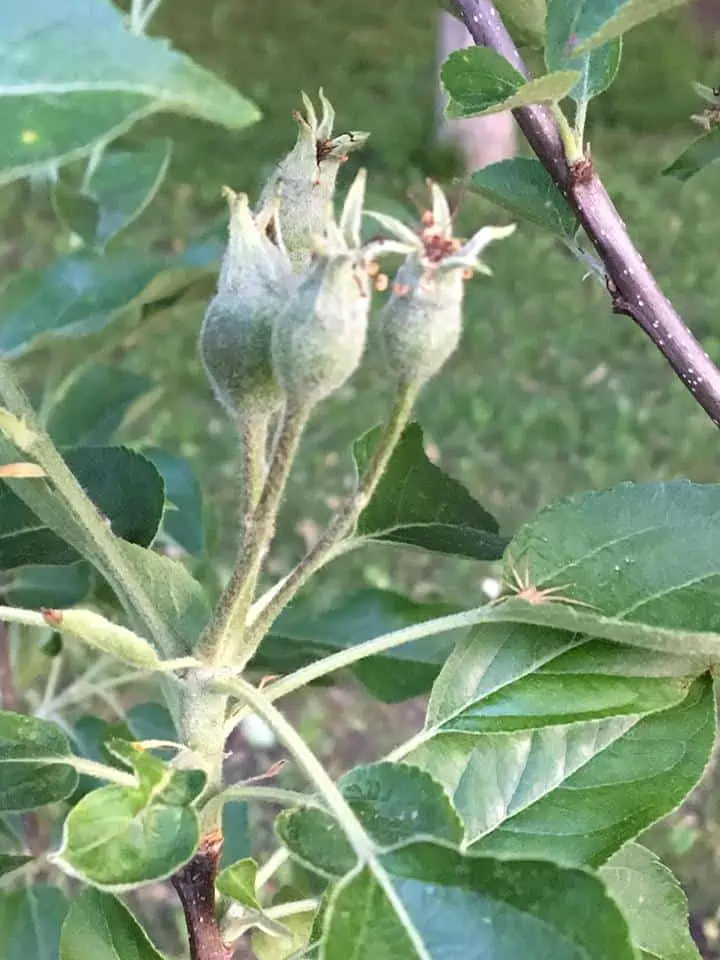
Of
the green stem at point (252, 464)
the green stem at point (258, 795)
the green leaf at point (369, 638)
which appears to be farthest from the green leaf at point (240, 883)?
the green leaf at point (369, 638)

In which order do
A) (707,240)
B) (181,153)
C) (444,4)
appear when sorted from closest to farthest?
(444,4) < (707,240) < (181,153)

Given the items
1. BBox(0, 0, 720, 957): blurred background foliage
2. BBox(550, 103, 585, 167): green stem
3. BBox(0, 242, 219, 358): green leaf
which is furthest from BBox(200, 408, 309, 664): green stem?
BBox(0, 0, 720, 957): blurred background foliage

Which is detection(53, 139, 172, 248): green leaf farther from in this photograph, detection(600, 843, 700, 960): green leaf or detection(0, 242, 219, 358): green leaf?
detection(600, 843, 700, 960): green leaf

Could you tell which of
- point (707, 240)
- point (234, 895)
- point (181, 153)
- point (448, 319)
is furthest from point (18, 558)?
point (181, 153)

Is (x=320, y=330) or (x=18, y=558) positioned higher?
(x=320, y=330)

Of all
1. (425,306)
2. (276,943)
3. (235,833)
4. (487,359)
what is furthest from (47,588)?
(487,359)

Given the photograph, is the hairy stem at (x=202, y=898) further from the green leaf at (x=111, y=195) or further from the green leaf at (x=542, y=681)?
the green leaf at (x=111, y=195)

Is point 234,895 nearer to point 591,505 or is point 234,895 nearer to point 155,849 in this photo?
point 155,849
